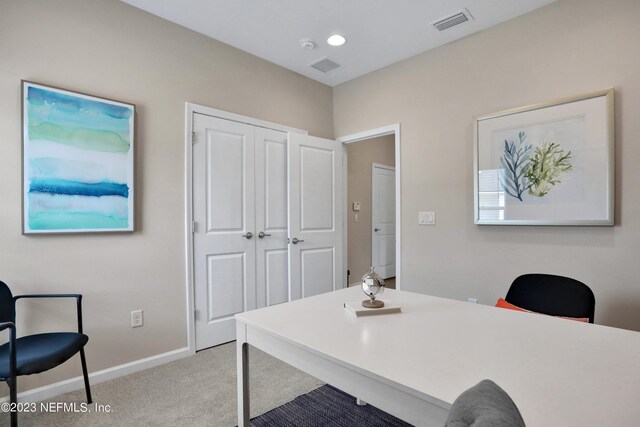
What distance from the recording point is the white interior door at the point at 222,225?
2.83 meters

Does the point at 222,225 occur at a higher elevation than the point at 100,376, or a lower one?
higher

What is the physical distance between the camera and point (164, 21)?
265 cm

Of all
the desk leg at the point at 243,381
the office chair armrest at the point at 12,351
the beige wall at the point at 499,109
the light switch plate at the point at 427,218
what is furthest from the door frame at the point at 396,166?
the office chair armrest at the point at 12,351

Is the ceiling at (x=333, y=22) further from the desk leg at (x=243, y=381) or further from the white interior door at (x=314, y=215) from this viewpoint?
the desk leg at (x=243, y=381)

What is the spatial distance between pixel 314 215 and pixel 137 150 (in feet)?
5.87

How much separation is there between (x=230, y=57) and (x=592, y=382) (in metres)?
3.28

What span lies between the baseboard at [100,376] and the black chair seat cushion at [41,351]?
0.40 m

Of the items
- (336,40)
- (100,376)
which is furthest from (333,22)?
(100,376)

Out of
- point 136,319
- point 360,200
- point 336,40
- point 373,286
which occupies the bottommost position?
point 136,319

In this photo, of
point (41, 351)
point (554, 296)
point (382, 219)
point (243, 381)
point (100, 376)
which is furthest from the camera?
point (382, 219)

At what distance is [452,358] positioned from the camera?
3.14ft

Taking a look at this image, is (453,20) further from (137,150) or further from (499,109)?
(137,150)

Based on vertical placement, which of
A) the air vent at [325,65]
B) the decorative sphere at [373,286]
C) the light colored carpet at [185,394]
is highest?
the air vent at [325,65]

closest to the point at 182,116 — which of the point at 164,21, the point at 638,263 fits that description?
the point at 164,21
